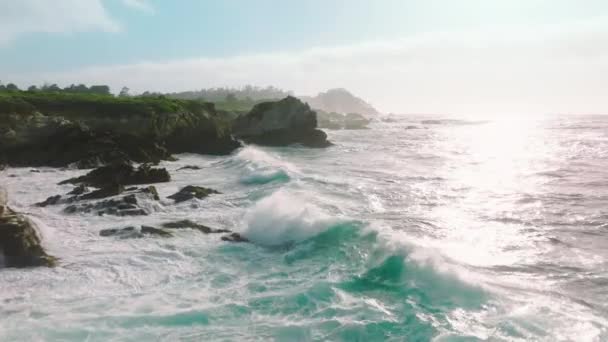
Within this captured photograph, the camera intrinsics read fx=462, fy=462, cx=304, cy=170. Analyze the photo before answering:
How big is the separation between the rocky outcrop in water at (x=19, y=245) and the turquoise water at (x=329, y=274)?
Answer: 39cm

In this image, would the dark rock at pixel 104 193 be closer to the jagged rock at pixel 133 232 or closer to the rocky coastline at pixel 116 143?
the rocky coastline at pixel 116 143

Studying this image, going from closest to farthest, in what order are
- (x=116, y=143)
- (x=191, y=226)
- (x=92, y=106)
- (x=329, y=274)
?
(x=329, y=274), (x=191, y=226), (x=116, y=143), (x=92, y=106)

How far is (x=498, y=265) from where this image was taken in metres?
11.1

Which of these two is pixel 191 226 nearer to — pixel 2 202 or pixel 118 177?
pixel 2 202

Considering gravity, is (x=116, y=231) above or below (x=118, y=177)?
below

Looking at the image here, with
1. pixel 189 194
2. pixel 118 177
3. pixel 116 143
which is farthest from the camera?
pixel 116 143

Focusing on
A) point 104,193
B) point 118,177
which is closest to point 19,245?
point 104,193

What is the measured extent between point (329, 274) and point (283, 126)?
136 ft

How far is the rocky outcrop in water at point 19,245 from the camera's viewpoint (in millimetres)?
10692

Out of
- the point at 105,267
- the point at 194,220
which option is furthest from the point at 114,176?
the point at 105,267

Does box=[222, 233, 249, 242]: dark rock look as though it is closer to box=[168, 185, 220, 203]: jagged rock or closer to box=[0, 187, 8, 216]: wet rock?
box=[168, 185, 220, 203]: jagged rock

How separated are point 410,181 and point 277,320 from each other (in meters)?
18.4

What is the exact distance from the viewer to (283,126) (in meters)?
51.2

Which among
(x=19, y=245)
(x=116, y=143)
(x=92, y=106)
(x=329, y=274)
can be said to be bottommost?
(x=329, y=274)
